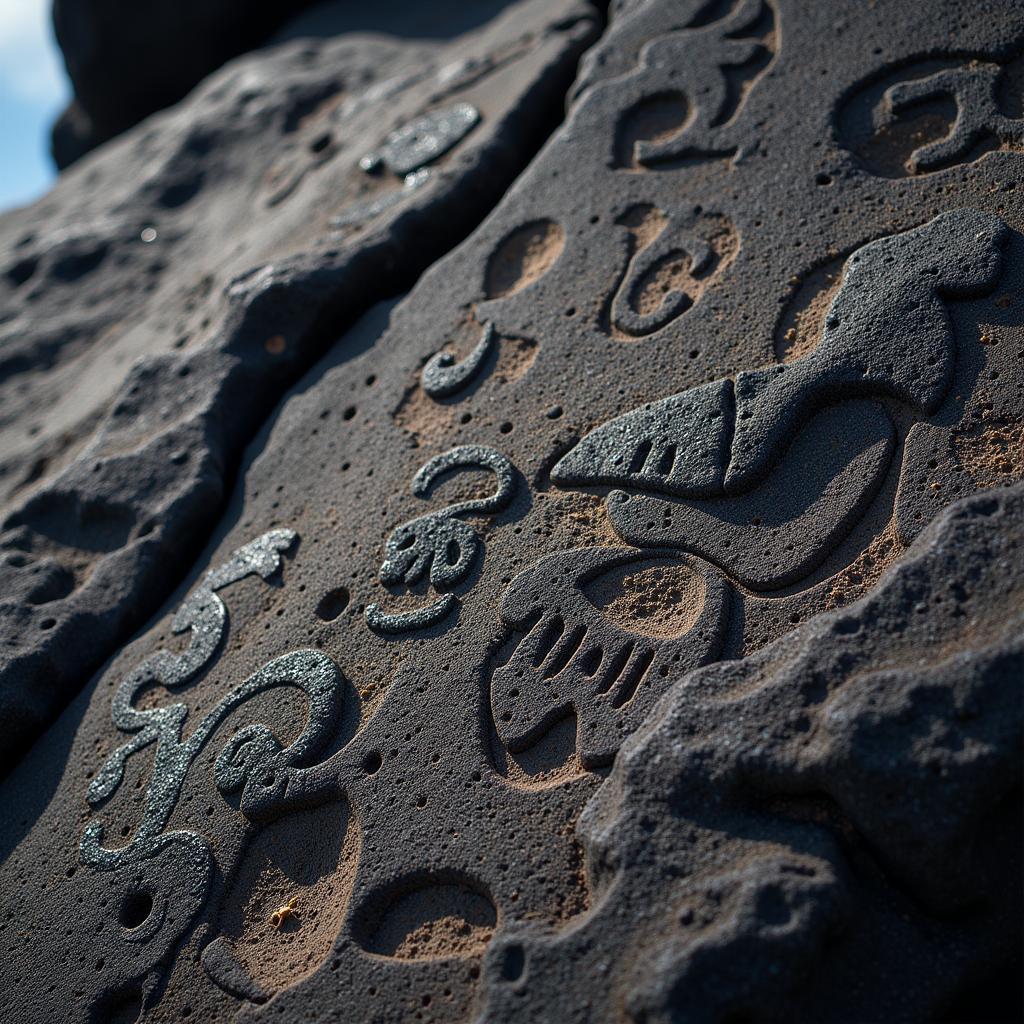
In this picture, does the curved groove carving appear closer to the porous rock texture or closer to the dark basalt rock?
the porous rock texture

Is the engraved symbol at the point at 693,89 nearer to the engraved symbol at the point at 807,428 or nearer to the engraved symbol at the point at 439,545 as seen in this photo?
the engraved symbol at the point at 807,428

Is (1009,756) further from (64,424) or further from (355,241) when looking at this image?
(64,424)

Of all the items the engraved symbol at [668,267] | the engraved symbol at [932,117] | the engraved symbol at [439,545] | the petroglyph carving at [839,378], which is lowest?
the engraved symbol at [439,545]

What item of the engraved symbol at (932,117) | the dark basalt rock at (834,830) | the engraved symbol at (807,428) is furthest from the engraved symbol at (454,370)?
the dark basalt rock at (834,830)

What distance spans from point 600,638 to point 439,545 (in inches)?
14.6

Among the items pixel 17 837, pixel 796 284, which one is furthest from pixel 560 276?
pixel 17 837

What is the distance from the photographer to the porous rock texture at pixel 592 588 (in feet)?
3.72

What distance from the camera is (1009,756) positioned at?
3.52ft

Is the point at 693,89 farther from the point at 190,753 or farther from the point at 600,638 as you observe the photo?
the point at 190,753

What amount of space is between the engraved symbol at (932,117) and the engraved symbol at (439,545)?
0.90 meters

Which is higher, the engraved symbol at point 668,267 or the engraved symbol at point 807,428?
the engraved symbol at point 668,267

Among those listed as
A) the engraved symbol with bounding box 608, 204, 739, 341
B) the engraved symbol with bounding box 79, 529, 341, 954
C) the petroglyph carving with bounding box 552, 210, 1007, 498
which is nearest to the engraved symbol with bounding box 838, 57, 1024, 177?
the petroglyph carving with bounding box 552, 210, 1007, 498

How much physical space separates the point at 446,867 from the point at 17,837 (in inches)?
35.6

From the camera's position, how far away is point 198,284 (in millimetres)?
2781
